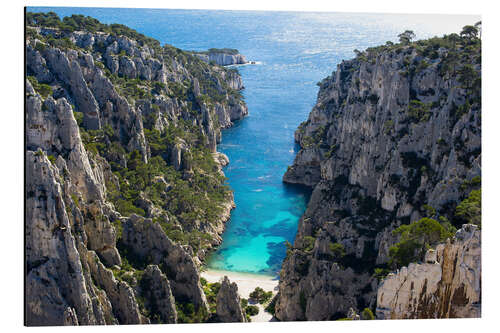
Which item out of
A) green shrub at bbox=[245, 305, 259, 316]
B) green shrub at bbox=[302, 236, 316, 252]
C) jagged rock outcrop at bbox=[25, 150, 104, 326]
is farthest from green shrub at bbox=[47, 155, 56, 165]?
green shrub at bbox=[302, 236, 316, 252]

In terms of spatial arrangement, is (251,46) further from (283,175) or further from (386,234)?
(386,234)

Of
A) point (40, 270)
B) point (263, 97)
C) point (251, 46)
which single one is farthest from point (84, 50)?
point (263, 97)

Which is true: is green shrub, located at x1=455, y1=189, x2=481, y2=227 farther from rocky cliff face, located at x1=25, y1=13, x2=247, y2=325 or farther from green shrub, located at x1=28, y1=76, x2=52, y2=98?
green shrub, located at x1=28, y1=76, x2=52, y2=98

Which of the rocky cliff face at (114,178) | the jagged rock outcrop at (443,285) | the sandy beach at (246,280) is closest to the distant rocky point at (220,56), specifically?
the rocky cliff face at (114,178)

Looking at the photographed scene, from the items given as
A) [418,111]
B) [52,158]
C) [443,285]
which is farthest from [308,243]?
[52,158]

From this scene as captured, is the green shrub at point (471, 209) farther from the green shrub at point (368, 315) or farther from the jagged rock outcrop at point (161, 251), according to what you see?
the jagged rock outcrop at point (161, 251)
